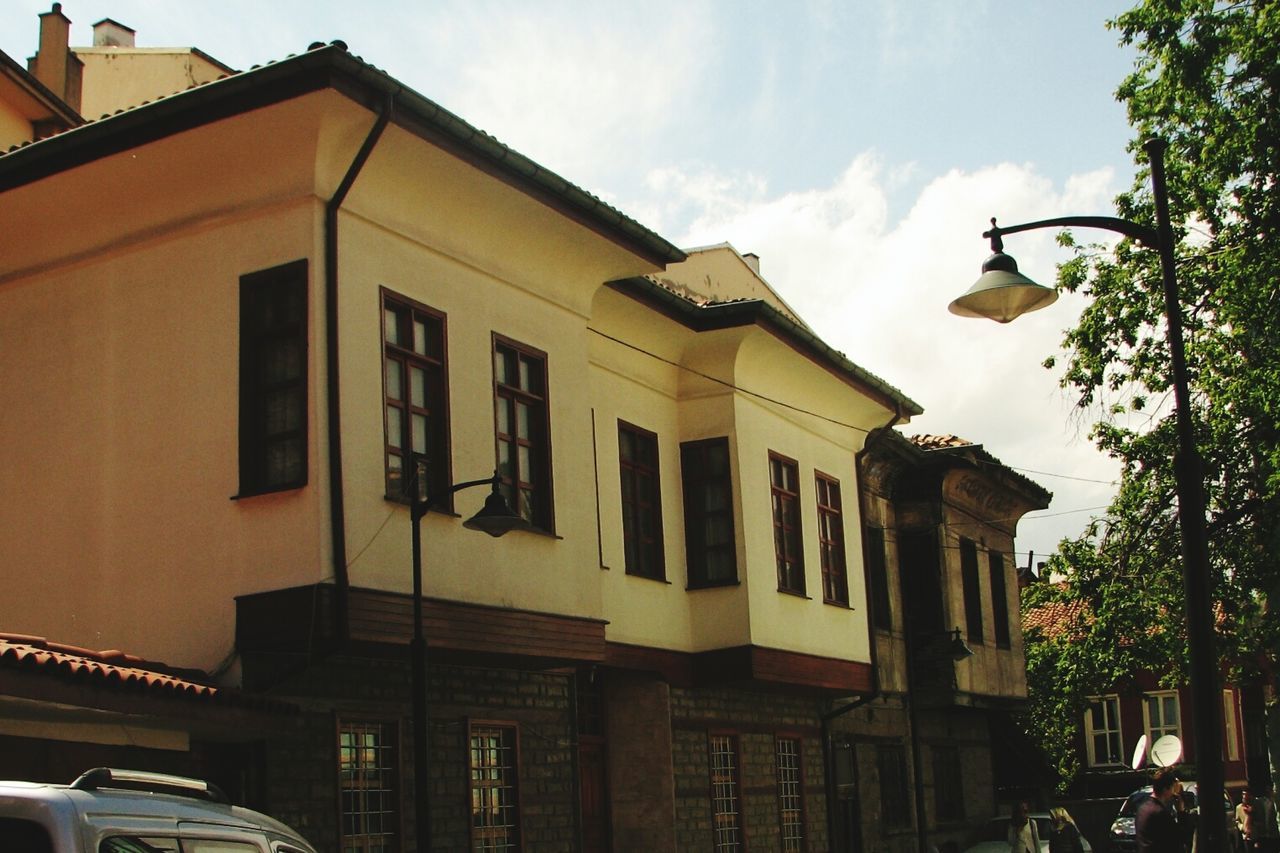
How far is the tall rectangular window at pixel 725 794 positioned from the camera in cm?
1945

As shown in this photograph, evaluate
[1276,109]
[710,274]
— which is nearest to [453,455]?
[710,274]

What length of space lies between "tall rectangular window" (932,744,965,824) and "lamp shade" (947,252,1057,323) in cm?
1780

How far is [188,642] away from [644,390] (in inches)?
295

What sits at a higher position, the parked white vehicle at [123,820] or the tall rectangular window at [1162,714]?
the parked white vehicle at [123,820]

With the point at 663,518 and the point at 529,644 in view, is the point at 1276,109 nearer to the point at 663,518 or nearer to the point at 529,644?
the point at 663,518

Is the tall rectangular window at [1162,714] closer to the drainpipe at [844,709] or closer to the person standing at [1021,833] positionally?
the drainpipe at [844,709]

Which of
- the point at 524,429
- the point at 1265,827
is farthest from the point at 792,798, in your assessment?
the point at 524,429

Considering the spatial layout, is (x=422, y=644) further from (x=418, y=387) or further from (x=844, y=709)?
(x=844, y=709)

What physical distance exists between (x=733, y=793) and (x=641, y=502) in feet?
13.6

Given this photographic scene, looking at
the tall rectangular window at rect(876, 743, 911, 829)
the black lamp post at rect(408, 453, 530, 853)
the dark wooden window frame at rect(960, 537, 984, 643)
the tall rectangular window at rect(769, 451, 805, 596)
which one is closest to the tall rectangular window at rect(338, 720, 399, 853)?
the black lamp post at rect(408, 453, 530, 853)

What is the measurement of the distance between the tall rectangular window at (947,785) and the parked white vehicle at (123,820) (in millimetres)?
22625

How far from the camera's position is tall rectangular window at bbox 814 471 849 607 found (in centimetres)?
2159

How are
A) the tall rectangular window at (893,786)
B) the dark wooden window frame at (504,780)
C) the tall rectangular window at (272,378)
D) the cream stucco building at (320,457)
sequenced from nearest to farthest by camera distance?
the cream stucco building at (320,457) < the tall rectangular window at (272,378) < the dark wooden window frame at (504,780) < the tall rectangular window at (893,786)

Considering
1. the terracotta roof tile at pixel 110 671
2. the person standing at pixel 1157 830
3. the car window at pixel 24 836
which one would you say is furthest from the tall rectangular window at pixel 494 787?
the car window at pixel 24 836
